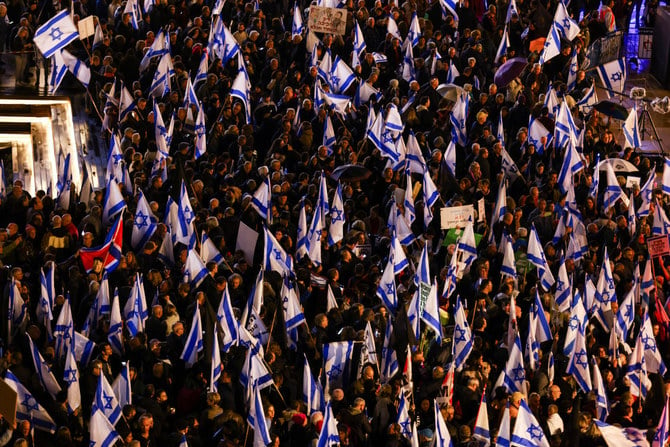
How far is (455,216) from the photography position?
2211 centimetres

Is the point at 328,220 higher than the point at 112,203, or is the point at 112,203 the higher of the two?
the point at 112,203

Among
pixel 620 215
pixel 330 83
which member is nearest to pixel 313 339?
pixel 620 215

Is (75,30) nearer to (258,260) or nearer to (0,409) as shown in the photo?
(258,260)

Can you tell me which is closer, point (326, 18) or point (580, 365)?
point (580, 365)

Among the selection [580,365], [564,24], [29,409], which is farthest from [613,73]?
[29,409]

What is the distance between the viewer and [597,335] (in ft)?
Answer: 66.9

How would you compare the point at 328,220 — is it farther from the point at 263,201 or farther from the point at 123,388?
the point at 123,388

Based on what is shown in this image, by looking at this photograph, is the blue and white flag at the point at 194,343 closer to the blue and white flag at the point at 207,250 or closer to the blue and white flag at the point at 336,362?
the blue and white flag at the point at 336,362

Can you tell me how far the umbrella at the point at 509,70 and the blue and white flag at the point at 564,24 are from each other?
5.94 feet

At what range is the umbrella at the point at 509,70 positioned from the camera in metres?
26.6

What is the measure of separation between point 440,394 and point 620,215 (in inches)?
240

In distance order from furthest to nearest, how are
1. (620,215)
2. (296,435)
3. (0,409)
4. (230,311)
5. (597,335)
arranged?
(620,215), (597,335), (230,311), (296,435), (0,409)

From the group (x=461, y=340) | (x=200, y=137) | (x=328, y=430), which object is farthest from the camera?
(x=200, y=137)

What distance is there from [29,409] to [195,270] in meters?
3.64
